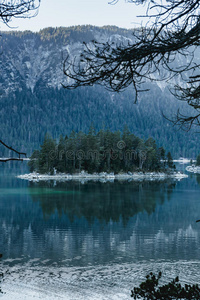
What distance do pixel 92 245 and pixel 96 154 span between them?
6739cm

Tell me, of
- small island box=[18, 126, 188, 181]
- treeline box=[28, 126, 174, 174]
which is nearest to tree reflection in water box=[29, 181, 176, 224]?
small island box=[18, 126, 188, 181]

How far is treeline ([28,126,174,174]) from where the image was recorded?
93.2 meters

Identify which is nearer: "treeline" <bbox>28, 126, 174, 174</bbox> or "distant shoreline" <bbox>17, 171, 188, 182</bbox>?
"distant shoreline" <bbox>17, 171, 188, 182</bbox>

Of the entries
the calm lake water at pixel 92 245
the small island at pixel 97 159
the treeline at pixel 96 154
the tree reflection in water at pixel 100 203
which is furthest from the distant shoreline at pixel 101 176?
the calm lake water at pixel 92 245

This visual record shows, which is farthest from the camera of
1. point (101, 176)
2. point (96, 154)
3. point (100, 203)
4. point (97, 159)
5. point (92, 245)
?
point (101, 176)

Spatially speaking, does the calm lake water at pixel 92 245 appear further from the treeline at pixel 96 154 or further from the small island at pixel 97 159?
the treeline at pixel 96 154

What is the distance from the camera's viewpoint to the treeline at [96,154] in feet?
306

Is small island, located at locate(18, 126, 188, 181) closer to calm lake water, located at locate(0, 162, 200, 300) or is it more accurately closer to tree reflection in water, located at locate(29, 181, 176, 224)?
tree reflection in water, located at locate(29, 181, 176, 224)

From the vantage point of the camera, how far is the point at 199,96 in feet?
21.7

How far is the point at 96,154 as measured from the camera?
93438 mm

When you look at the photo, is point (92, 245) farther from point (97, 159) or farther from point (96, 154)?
point (97, 159)

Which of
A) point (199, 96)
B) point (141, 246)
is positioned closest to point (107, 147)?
point (141, 246)

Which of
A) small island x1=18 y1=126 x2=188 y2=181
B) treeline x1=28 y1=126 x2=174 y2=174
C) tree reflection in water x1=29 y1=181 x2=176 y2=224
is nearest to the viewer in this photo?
tree reflection in water x1=29 y1=181 x2=176 y2=224

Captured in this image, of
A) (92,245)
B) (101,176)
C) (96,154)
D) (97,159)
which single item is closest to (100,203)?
(92,245)
